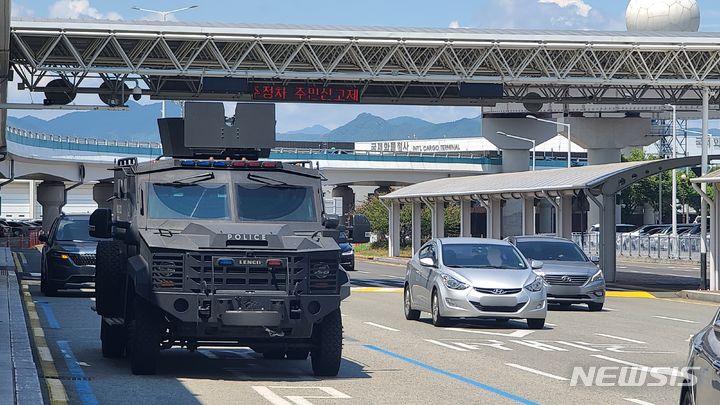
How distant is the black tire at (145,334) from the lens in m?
14.5

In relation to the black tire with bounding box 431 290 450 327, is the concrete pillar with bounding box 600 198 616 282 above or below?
above

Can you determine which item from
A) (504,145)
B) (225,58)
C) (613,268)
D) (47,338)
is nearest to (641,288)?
(613,268)

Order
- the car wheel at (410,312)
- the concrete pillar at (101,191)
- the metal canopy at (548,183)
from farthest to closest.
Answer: the concrete pillar at (101,191), the metal canopy at (548,183), the car wheel at (410,312)

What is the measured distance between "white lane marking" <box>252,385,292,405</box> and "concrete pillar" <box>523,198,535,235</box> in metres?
36.2

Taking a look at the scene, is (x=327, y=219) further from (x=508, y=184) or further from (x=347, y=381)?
(x=508, y=184)

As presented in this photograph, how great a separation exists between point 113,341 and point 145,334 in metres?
2.33

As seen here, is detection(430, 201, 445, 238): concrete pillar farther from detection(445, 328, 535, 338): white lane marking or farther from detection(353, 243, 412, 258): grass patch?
detection(445, 328, 535, 338): white lane marking

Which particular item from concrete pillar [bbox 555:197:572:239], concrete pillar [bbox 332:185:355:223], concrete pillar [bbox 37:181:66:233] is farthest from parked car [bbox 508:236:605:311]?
concrete pillar [bbox 332:185:355:223]

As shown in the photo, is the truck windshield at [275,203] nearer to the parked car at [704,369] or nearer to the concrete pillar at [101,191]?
the parked car at [704,369]

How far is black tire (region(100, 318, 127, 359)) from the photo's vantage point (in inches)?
653

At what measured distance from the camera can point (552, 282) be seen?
2789cm

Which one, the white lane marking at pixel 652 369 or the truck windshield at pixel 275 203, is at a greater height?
the truck windshield at pixel 275 203

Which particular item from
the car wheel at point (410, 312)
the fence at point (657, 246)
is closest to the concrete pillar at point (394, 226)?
the fence at point (657, 246)

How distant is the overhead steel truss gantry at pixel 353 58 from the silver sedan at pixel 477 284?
16.4m
